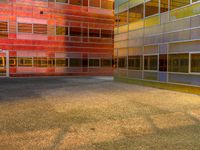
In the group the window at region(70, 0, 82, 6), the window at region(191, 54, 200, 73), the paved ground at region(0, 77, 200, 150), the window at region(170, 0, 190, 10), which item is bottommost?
the paved ground at region(0, 77, 200, 150)

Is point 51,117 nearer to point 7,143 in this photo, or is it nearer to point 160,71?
point 7,143

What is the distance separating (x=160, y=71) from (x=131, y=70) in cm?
409

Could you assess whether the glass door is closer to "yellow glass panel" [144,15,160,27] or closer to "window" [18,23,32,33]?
"window" [18,23,32,33]

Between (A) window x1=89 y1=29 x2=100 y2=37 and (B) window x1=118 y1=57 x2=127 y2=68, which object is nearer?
(B) window x1=118 y1=57 x2=127 y2=68

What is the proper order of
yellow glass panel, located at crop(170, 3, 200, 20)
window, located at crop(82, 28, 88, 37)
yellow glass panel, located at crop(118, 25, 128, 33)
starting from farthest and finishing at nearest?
1. window, located at crop(82, 28, 88, 37)
2. yellow glass panel, located at crop(118, 25, 128, 33)
3. yellow glass panel, located at crop(170, 3, 200, 20)

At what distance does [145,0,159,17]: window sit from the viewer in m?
17.1

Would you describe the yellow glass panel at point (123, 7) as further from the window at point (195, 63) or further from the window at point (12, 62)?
the window at point (12, 62)

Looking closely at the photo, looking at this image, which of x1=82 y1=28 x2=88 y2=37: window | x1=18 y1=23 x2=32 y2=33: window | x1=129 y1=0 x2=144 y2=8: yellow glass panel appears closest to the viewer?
x1=129 y1=0 x2=144 y2=8: yellow glass panel

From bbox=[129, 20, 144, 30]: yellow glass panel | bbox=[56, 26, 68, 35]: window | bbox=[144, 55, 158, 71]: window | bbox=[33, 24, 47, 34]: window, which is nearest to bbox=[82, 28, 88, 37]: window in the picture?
bbox=[56, 26, 68, 35]: window

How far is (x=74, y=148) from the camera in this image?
507 centimetres

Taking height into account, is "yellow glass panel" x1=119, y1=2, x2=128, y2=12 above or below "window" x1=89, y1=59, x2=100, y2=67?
above

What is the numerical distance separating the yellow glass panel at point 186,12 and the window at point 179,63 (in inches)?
107

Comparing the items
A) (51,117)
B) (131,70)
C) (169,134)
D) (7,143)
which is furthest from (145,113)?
(131,70)

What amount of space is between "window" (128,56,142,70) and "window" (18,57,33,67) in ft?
45.8
